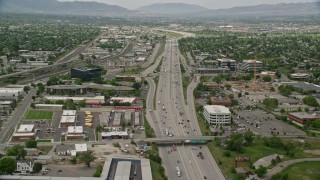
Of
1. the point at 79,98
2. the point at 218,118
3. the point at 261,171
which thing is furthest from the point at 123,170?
the point at 79,98

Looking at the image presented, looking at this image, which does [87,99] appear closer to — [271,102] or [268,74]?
[271,102]

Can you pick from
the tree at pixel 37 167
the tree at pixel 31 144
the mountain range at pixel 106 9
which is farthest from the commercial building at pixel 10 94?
the mountain range at pixel 106 9

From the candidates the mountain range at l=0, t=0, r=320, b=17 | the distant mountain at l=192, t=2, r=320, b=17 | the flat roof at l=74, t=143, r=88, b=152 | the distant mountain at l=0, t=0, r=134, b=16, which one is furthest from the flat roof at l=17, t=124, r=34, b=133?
the distant mountain at l=192, t=2, r=320, b=17

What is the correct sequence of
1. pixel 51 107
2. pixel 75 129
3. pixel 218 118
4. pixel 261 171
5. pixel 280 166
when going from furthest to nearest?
pixel 51 107 → pixel 218 118 → pixel 75 129 → pixel 280 166 → pixel 261 171

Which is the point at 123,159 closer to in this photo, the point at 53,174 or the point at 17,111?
the point at 53,174

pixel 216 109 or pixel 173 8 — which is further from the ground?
pixel 216 109

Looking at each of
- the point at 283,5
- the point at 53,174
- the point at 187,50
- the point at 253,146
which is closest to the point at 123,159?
the point at 53,174

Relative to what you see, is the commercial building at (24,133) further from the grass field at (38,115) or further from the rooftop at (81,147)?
the rooftop at (81,147)
